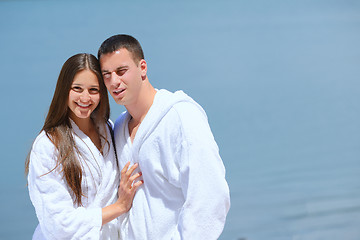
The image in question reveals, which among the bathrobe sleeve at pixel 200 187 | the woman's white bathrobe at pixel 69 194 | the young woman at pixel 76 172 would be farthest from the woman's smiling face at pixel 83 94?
the bathrobe sleeve at pixel 200 187

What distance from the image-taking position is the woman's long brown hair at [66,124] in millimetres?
1539

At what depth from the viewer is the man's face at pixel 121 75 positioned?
153cm

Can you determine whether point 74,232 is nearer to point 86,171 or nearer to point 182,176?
point 86,171

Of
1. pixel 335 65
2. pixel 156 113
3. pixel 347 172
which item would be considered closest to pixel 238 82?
pixel 335 65

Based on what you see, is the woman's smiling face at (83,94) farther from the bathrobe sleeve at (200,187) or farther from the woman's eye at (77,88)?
the bathrobe sleeve at (200,187)

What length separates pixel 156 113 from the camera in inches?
60.0

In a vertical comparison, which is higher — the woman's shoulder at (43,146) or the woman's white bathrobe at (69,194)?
the woman's shoulder at (43,146)

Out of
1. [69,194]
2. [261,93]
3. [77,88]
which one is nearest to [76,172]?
[69,194]

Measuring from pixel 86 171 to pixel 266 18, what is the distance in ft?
27.9

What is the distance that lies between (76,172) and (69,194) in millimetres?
76

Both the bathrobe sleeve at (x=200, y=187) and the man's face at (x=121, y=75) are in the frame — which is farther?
the man's face at (x=121, y=75)

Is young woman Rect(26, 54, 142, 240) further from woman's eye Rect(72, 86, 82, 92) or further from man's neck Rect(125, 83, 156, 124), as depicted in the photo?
man's neck Rect(125, 83, 156, 124)

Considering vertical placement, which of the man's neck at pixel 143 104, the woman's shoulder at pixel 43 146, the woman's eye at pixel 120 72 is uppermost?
the woman's eye at pixel 120 72

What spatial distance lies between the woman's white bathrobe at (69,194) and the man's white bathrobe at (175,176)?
83 millimetres
